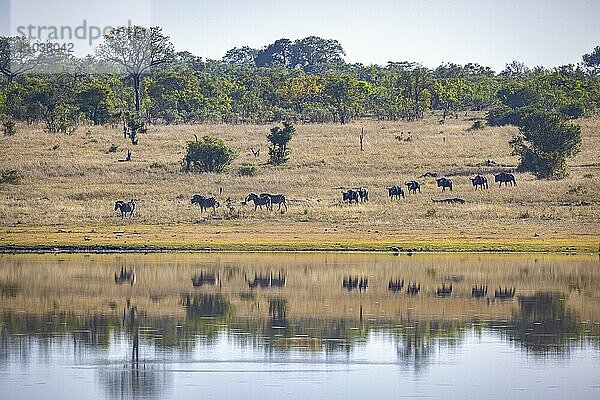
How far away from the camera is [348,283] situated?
3678 centimetres

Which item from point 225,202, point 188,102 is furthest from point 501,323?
point 188,102

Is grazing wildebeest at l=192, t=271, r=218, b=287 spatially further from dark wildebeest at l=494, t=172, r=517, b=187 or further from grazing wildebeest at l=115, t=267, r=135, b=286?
dark wildebeest at l=494, t=172, r=517, b=187

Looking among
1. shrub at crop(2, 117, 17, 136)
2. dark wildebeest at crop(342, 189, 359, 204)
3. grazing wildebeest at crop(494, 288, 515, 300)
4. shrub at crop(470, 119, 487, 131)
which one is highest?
shrub at crop(470, 119, 487, 131)

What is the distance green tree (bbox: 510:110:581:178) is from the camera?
213ft

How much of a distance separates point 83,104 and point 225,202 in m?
36.0

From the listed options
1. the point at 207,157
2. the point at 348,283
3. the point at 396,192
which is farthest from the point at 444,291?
the point at 207,157

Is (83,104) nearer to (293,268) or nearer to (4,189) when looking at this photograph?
(4,189)

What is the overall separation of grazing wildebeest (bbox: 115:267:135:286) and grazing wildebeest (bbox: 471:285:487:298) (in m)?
11.0

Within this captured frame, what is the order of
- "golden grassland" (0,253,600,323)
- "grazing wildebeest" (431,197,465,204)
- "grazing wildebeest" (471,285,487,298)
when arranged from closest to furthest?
"golden grassland" (0,253,600,323)
"grazing wildebeest" (471,285,487,298)
"grazing wildebeest" (431,197,465,204)

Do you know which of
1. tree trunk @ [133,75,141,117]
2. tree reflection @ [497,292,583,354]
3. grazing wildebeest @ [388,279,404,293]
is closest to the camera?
tree reflection @ [497,292,583,354]

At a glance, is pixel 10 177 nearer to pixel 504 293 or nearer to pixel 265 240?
pixel 265 240

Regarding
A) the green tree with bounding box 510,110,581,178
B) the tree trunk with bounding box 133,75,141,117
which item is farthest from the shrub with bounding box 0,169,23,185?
the tree trunk with bounding box 133,75,141,117

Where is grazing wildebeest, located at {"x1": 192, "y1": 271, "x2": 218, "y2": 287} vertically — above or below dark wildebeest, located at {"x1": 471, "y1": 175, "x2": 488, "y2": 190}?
below

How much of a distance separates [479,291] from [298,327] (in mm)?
9200
